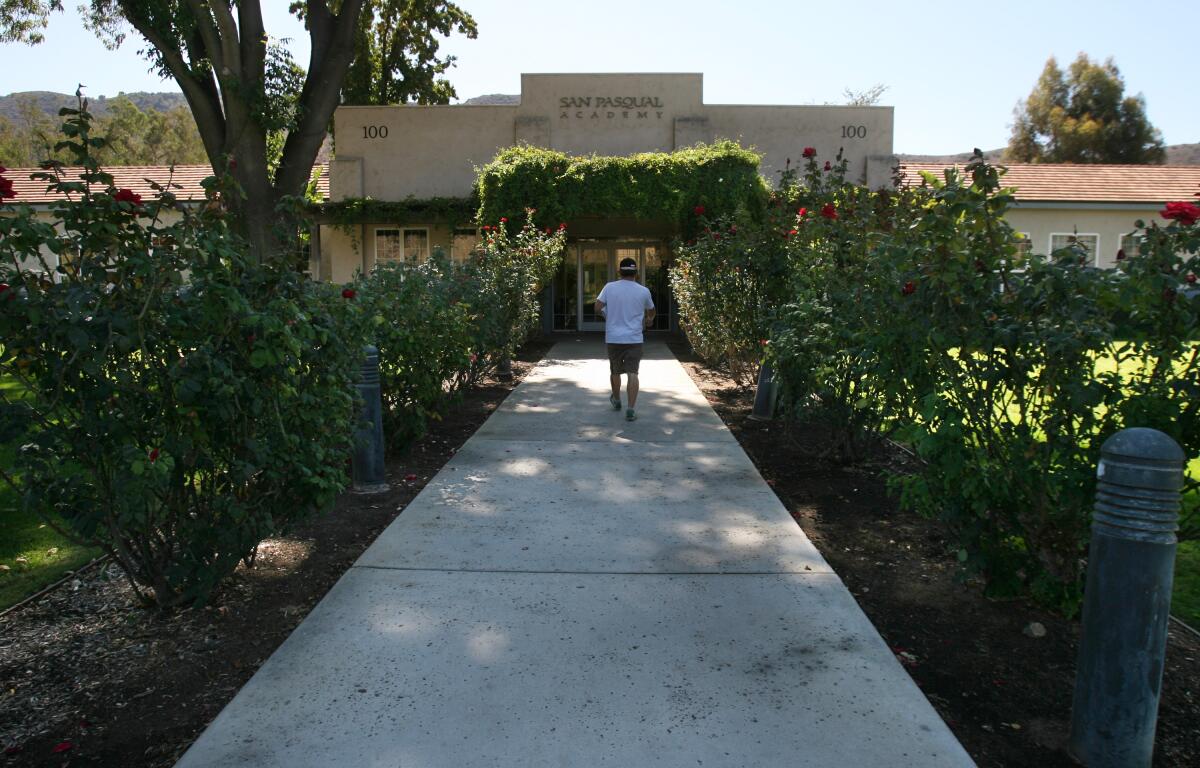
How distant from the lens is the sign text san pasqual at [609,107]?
826 inches

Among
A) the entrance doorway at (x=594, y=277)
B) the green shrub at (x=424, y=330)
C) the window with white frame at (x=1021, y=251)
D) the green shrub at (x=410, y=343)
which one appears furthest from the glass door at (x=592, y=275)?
the window with white frame at (x=1021, y=251)

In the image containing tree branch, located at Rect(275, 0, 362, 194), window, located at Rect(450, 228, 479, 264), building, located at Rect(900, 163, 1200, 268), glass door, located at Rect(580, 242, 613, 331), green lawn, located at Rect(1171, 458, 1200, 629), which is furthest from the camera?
building, located at Rect(900, 163, 1200, 268)

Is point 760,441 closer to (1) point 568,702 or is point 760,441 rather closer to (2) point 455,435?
(2) point 455,435

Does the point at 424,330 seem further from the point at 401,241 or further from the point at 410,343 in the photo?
the point at 401,241

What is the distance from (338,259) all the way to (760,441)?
54.2 feet

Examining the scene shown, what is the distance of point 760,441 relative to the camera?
8.34 m

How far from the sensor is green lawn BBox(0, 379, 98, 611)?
4.75 meters

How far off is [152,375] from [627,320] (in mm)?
6085

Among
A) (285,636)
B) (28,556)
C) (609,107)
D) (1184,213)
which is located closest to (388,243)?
(609,107)

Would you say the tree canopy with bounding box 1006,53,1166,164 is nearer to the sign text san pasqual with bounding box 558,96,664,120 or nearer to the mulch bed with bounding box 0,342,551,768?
the sign text san pasqual with bounding box 558,96,664,120

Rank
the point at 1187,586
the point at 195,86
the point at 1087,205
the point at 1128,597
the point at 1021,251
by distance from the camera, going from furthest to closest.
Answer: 1. the point at 1087,205
2. the point at 195,86
3. the point at 1187,586
4. the point at 1021,251
5. the point at 1128,597

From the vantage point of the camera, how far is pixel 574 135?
21156 millimetres

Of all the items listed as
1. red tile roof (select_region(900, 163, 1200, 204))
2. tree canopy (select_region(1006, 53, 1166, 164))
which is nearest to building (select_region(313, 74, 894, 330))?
red tile roof (select_region(900, 163, 1200, 204))

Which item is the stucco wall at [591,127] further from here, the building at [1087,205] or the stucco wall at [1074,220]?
the stucco wall at [1074,220]
